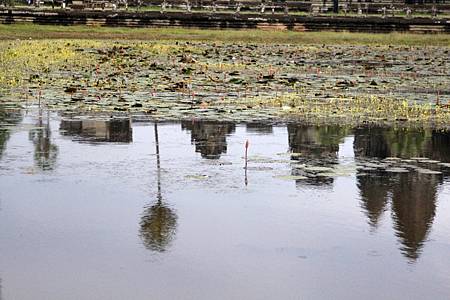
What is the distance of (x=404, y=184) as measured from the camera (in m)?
11.7

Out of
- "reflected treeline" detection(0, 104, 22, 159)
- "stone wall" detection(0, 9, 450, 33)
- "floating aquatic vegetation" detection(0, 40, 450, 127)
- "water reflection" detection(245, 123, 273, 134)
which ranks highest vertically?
"stone wall" detection(0, 9, 450, 33)

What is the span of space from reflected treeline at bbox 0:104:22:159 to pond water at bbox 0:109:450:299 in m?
0.12

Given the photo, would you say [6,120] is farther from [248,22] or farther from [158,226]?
[248,22]

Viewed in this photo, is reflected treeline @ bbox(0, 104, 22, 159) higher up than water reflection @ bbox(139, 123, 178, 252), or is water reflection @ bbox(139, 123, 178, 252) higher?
reflected treeline @ bbox(0, 104, 22, 159)

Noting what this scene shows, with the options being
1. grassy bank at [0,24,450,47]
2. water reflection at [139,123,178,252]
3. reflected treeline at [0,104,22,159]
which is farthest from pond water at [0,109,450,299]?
grassy bank at [0,24,450,47]

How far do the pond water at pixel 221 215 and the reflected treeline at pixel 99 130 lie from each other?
0.20ft

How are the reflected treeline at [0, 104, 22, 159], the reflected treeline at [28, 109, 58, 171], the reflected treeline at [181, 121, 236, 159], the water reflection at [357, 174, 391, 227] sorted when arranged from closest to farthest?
the water reflection at [357, 174, 391, 227], the reflected treeline at [28, 109, 58, 171], the reflected treeline at [181, 121, 236, 159], the reflected treeline at [0, 104, 22, 159]

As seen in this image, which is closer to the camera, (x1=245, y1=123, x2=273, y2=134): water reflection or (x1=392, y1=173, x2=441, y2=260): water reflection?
(x1=392, y1=173, x2=441, y2=260): water reflection

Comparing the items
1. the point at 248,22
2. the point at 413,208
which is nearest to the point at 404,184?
the point at 413,208

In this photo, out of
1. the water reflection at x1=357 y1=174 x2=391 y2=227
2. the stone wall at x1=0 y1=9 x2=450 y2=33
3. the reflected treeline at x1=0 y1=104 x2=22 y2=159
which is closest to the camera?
the water reflection at x1=357 y1=174 x2=391 y2=227

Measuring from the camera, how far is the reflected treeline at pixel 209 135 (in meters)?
13.8

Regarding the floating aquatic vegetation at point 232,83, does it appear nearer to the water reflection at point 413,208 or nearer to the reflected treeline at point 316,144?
the reflected treeline at point 316,144

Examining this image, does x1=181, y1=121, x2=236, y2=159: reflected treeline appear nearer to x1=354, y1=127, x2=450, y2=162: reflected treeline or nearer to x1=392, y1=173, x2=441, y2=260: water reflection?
x1=354, y1=127, x2=450, y2=162: reflected treeline

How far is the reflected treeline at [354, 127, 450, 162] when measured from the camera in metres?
13.9
